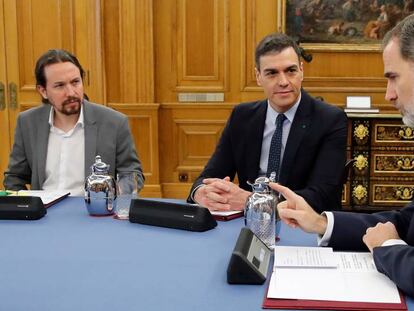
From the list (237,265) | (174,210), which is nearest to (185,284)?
(237,265)

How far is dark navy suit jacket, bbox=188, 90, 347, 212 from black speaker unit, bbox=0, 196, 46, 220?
2.10 ft

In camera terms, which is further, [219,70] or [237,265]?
[219,70]

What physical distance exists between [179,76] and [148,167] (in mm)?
937

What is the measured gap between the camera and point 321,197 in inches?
101

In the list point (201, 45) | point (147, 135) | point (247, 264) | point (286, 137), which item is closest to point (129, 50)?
point (201, 45)

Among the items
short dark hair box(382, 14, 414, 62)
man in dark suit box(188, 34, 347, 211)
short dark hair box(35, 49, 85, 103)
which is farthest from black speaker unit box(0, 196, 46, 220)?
short dark hair box(382, 14, 414, 62)

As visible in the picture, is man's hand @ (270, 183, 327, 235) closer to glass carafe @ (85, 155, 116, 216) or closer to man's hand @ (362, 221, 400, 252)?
man's hand @ (362, 221, 400, 252)

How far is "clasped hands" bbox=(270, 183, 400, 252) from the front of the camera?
1.69m

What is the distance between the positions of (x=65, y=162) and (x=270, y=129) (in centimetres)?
107

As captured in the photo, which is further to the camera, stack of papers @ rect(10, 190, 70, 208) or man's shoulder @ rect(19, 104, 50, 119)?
man's shoulder @ rect(19, 104, 50, 119)

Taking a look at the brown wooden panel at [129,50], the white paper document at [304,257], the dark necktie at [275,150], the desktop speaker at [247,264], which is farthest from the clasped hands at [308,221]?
the brown wooden panel at [129,50]

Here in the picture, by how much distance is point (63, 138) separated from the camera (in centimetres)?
303

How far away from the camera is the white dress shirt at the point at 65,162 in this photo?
296cm

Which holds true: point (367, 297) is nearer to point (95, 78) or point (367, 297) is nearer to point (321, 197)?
point (321, 197)
